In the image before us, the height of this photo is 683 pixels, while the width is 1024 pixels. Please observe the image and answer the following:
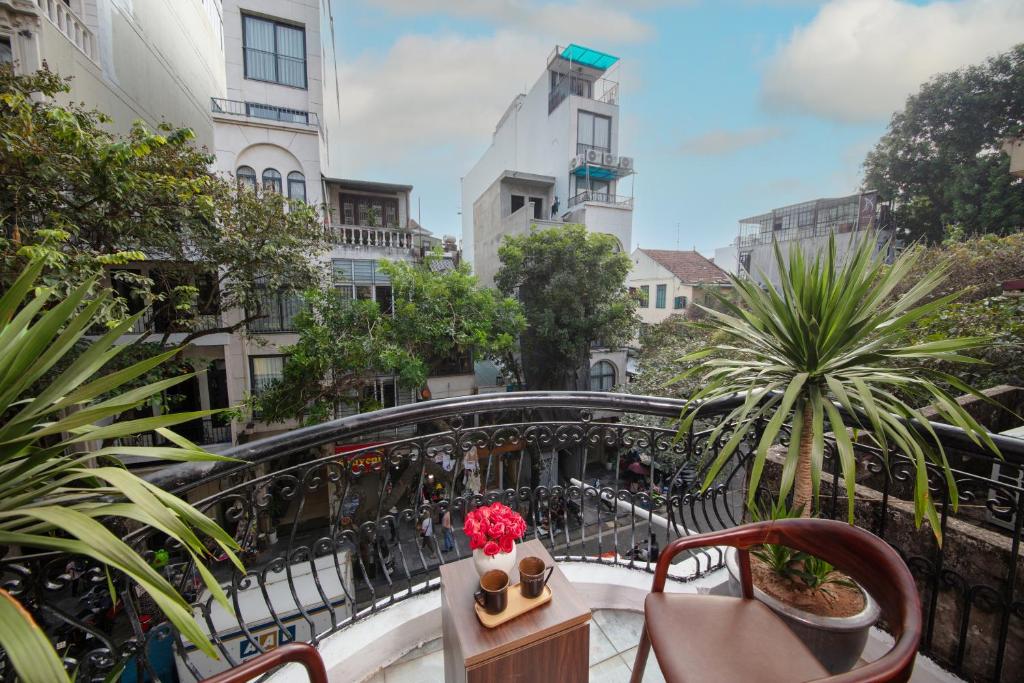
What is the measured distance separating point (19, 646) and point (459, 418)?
4.42 feet

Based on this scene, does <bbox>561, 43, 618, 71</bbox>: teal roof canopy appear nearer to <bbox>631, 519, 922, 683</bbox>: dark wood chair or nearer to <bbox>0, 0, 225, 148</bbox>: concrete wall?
<bbox>0, 0, 225, 148</bbox>: concrete wall

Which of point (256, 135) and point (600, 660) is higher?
point (256, 135)

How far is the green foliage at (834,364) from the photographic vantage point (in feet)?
4.11

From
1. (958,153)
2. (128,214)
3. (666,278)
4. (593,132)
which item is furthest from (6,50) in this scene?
(958,153)

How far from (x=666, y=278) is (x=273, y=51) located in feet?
47.0

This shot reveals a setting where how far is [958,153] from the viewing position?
12984 mm

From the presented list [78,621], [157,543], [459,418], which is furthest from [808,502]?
[157,543]

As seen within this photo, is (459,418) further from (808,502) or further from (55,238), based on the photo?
(55,238)

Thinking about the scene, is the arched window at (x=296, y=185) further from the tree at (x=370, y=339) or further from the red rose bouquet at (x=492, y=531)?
the red rose bouquet at (x=492, y=531)

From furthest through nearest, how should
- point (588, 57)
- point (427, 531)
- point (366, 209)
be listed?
point (588, 57)
point (366, 209)
point (427, 531)

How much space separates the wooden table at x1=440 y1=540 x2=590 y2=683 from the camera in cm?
108

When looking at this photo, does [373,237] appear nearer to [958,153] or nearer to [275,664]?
[275,664]

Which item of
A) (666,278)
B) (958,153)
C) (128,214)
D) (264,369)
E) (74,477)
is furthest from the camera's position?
(666,278)

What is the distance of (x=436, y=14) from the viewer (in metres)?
4.43
